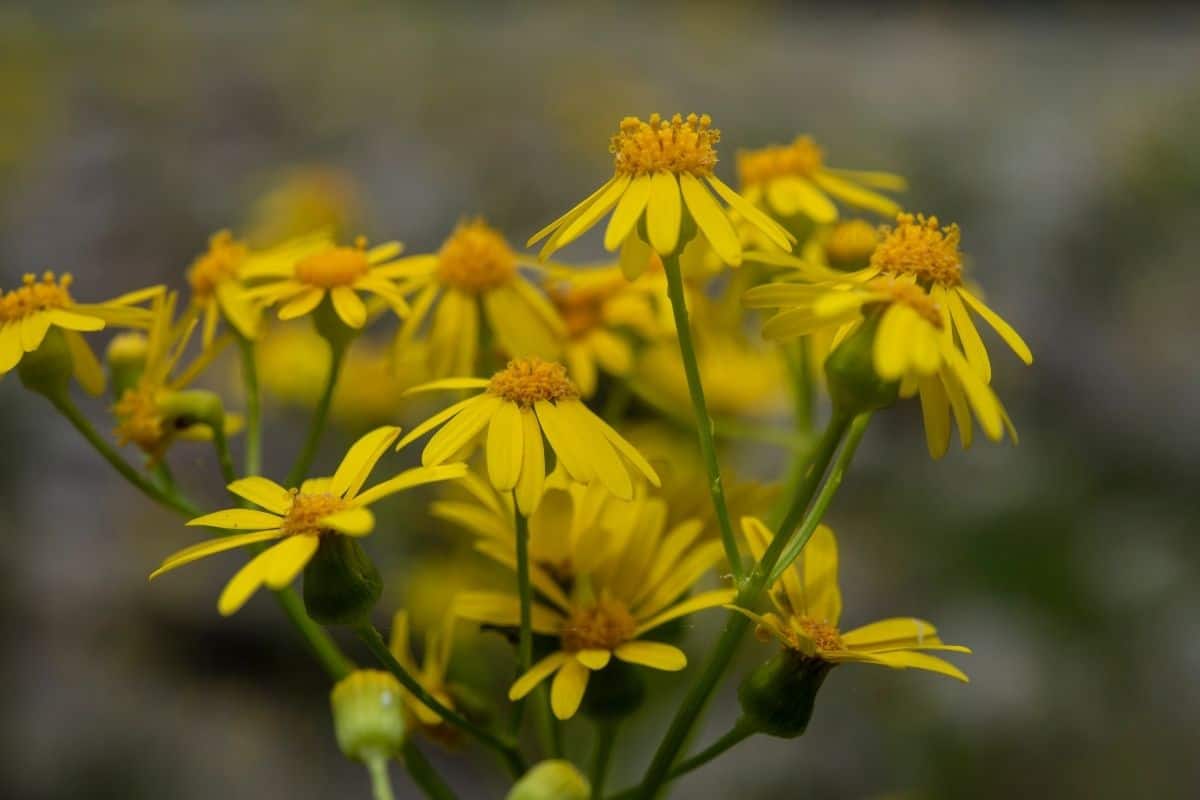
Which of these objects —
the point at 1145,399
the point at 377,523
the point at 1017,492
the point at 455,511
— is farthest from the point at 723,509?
the point at 1145,399

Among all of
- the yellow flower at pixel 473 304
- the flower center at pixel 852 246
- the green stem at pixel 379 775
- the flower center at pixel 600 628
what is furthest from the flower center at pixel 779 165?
the green stem at pixel 379 775

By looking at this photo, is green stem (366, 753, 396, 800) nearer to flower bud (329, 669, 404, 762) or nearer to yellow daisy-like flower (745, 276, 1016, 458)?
flower bud (329, 669, 404, 762)

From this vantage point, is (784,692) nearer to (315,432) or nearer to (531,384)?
(531,384)

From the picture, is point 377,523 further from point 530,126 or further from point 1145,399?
point 530,126

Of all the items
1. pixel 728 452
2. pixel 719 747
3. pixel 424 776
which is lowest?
pixel 728 452

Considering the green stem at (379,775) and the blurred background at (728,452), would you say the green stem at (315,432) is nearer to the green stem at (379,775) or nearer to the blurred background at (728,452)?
the green stem at (379,775)

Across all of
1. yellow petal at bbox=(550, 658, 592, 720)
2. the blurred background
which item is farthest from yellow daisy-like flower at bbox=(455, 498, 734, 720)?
the blurred background

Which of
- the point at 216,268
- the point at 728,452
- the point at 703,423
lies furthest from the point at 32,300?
the point at 728,452
